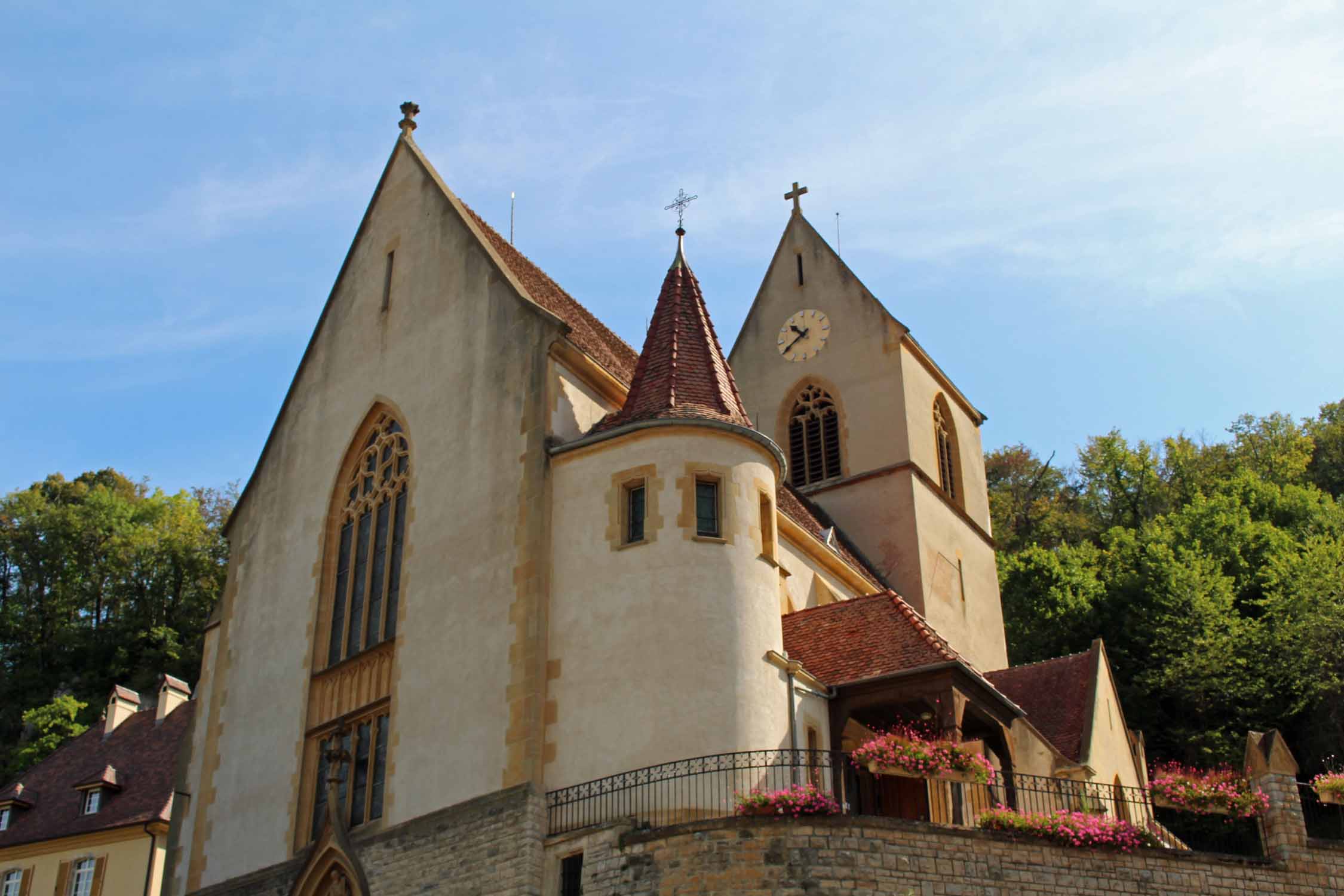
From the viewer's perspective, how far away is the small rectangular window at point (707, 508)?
70.3 feet

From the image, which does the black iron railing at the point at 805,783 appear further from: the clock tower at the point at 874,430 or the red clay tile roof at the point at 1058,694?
the clock tower at the point at 874,430

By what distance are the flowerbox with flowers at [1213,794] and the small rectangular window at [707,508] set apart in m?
7.55

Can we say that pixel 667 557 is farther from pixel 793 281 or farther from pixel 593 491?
pixel 793 281

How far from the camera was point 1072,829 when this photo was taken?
19.0 metres

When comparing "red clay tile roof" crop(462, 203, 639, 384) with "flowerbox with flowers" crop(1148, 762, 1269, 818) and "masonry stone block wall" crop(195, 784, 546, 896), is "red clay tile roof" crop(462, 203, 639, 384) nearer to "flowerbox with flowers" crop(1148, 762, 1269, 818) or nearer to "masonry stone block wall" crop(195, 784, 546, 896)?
"masonry stone block wall" crop(195, 784, 546, 896)

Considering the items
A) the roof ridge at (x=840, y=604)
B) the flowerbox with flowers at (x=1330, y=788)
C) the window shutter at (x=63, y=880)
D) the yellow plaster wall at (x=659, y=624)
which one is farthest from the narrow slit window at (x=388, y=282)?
the flowerbox with flowers at (x=1330, y=788)

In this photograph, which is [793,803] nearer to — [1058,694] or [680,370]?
[680,370]

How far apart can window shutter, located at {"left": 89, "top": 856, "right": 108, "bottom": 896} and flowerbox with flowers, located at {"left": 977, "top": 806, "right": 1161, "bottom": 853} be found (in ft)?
74.8

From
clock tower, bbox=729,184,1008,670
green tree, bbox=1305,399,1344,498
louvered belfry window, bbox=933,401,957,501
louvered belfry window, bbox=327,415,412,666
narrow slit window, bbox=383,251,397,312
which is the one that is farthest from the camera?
green tree, bbox=1305,399,1344,498

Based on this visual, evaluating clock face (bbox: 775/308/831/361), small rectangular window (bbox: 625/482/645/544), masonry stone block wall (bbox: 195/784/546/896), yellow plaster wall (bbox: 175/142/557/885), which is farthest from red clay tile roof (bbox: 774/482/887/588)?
masonry stone block wall (bbox: 195/784/546/896)

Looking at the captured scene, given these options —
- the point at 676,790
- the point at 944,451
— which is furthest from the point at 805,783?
the point at 944,451

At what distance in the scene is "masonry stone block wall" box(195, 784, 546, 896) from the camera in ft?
63.1

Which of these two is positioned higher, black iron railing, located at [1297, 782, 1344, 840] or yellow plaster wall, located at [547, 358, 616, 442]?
yellow plaster wall, located at [547, 358, 616, 442]

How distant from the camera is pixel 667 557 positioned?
20922 mm
